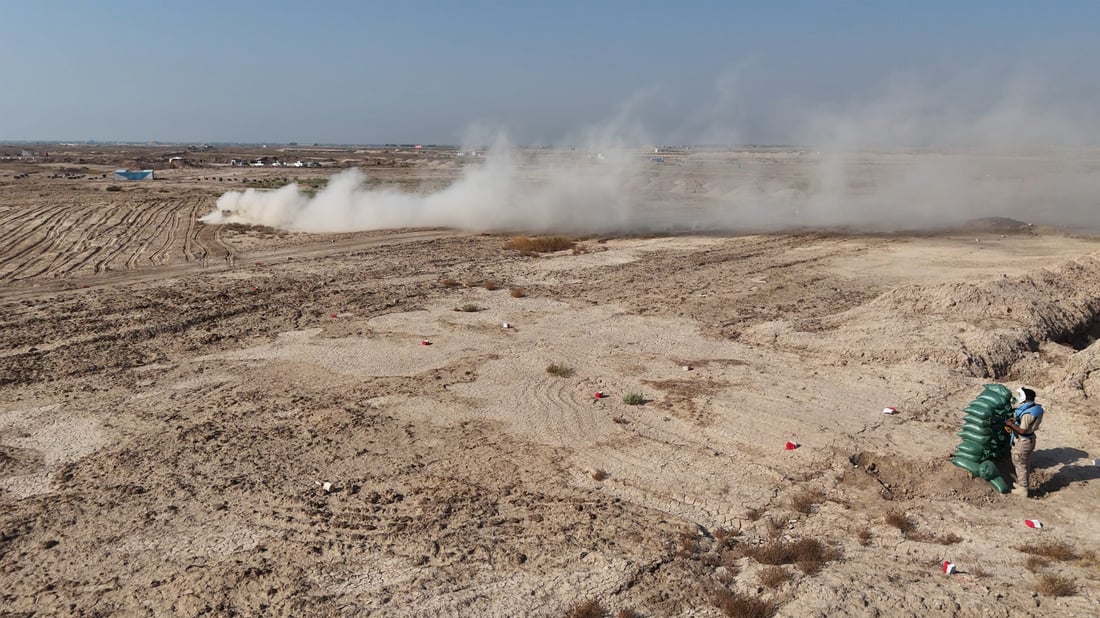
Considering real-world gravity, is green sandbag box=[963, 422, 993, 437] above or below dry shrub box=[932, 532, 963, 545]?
above

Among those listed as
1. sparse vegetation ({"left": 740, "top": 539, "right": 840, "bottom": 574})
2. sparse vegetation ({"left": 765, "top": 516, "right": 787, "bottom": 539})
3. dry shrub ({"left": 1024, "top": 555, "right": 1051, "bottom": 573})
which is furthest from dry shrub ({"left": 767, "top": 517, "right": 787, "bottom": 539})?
dry shrub ({"left": 1024, "top": 555, "right": 1051, "bottom": 573})

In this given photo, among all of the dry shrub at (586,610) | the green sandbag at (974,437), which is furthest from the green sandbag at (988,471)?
the dry shrub at (586,610)

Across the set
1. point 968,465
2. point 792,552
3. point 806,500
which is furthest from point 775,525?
point 968,465

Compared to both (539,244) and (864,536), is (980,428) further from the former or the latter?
(539,244)

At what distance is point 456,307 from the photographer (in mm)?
17906

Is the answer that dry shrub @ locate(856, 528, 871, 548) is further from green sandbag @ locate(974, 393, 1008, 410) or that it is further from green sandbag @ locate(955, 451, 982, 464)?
green sandbag @ locate(974, 393, 1008, 410)

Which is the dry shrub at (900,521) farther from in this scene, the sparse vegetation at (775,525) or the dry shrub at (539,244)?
the dry shrub at (539,244)

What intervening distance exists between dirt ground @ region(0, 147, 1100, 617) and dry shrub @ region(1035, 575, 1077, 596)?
0.20ft

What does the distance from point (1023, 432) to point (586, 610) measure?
18.5 ft

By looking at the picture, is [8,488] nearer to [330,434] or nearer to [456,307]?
[330,434]

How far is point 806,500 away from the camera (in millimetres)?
8258

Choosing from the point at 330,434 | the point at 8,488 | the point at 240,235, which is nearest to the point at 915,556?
the point at 330,434

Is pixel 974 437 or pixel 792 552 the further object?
pixel 974 437

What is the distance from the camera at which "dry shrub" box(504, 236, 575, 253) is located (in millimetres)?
27359
